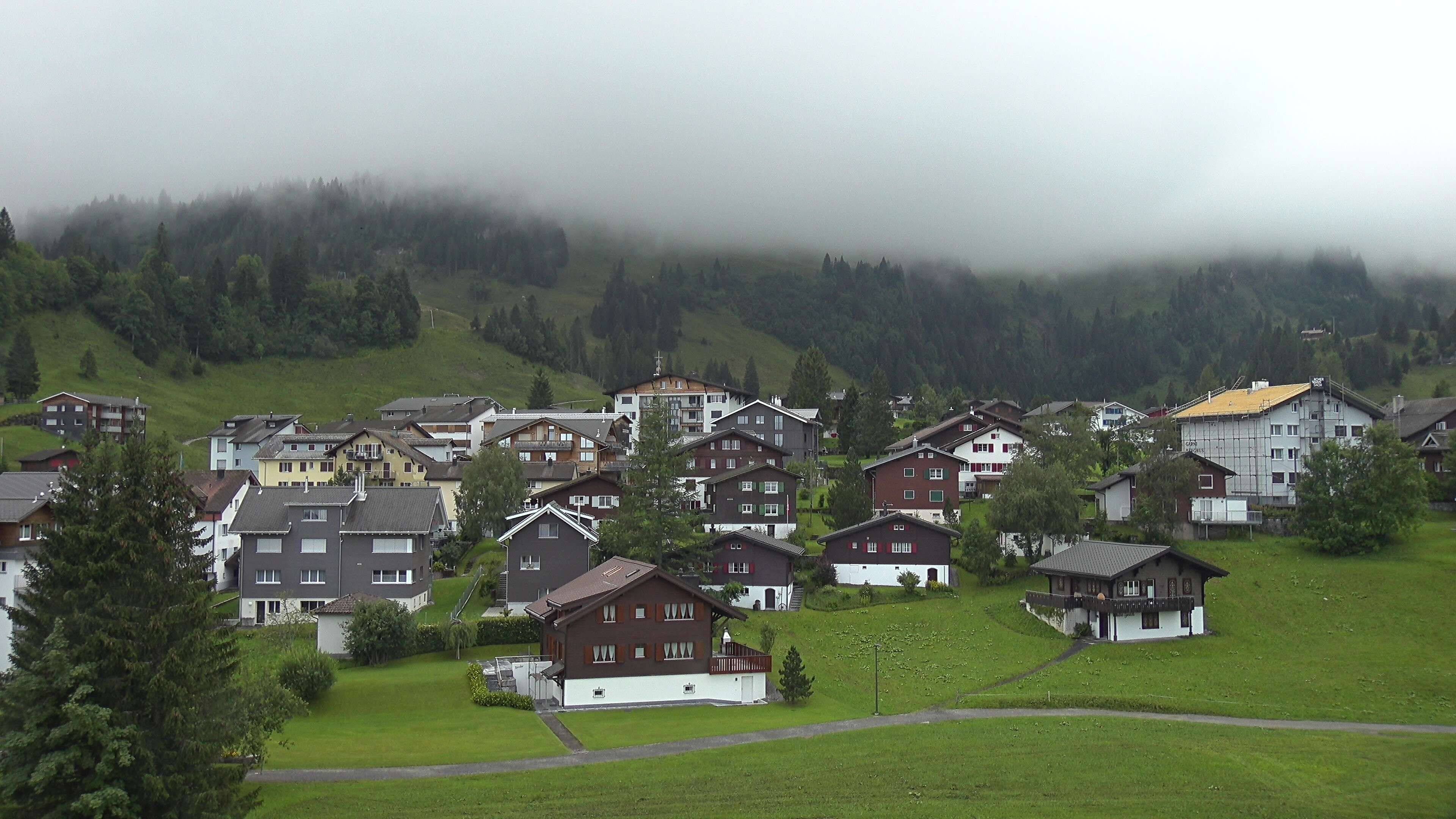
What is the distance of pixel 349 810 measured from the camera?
102ft

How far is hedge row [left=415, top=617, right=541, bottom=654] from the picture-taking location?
55.5m

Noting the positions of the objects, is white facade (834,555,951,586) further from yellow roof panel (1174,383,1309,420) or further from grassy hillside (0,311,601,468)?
grassy hillside (0,311,601,468)

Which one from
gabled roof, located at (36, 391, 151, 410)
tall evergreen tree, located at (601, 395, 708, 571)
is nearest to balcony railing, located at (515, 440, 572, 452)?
tall evergreen tree, located at (601, 395, 708, 571)

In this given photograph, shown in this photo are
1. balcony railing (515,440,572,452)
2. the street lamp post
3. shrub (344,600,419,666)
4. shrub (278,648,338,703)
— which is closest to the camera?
shrub (278,648,338,703)

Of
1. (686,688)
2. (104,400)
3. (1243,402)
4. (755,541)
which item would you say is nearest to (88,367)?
(104,400)

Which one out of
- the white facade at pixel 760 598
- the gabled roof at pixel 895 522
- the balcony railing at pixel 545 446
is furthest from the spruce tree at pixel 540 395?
the white facade at pixel 760 598

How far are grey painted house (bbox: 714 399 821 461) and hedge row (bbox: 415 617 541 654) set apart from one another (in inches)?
2154

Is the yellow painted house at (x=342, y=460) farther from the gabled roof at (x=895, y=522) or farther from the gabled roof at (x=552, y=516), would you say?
the gabled roof at (x=895, y=522)

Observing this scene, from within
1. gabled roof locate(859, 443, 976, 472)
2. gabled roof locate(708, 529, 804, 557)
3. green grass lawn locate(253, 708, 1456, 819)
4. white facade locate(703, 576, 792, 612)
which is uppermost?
gabled roof locate(859, 443, 976, 472)

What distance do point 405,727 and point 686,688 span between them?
12.2 meters

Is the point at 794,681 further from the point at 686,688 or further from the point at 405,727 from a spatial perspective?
the point at 405,727

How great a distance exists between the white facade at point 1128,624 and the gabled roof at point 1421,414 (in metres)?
43.1

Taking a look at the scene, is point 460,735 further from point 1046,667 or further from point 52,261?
point 52,261

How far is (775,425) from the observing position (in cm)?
11119
